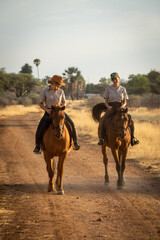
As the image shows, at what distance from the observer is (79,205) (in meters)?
5.89

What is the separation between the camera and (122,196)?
256 inches

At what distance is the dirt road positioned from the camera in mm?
4560

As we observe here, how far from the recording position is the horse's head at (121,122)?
714cm

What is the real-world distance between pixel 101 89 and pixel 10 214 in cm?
7283

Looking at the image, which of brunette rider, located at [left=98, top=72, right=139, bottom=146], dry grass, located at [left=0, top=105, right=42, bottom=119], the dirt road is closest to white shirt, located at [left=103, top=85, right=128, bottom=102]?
brunette rider, located at [left=98, top=72, right=139, bottom=146]

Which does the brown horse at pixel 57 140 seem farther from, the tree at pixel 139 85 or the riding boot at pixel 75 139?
the tree at pixel 139 85

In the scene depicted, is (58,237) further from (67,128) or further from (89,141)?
(89,141)

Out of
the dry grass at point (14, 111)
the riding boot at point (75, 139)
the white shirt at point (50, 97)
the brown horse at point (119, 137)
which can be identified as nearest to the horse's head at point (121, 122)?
the brown horse at point (119, 137)

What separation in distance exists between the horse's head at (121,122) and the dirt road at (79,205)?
1.40 meters

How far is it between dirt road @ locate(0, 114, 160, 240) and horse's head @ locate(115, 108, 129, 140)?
1405 millimetres

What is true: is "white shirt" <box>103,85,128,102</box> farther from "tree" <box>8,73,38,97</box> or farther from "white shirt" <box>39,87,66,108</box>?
"tree" <box>8,73,38,97</box>

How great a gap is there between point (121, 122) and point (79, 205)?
2.39 meters

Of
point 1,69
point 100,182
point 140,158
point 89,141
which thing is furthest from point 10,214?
point 1,69

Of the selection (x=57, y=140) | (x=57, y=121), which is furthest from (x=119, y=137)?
(x=57, y=121)
